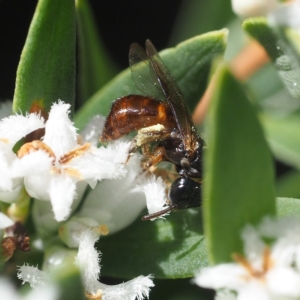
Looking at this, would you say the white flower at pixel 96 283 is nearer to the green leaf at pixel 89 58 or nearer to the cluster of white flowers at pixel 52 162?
the cluster of white flowers at pixel 52 162

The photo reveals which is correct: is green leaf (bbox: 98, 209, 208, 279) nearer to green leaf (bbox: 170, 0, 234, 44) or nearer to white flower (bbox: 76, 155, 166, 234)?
white flower (bbox: 76, 155, 166, 234)

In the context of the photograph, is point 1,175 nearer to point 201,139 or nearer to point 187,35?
point 201,139

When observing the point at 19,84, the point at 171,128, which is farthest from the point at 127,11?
the point at 19,84

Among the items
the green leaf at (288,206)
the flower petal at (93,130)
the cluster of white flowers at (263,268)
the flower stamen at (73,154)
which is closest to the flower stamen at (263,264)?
the cluster of white flowers at (263,268)

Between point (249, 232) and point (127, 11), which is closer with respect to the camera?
point (249, 232)

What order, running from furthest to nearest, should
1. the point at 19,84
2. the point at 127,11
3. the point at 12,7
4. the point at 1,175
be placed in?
the point at 127,11
the point at 12,7
the point at 19,84
the point at 1,175

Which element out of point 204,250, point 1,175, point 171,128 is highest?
point 1,175

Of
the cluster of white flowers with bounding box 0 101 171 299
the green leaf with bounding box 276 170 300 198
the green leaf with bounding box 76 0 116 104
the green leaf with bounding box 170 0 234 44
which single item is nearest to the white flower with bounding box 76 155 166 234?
the cluster of white flowers with bounding box 0 101 171 299

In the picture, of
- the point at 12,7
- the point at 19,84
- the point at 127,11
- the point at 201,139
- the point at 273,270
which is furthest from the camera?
the point at 127,11
